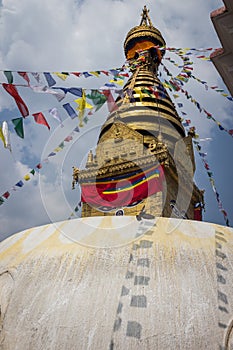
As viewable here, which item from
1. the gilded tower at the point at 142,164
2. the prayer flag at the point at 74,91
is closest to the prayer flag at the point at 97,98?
the prayer flag at the point at 74,91

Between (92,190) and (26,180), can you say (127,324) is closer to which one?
(26,180)

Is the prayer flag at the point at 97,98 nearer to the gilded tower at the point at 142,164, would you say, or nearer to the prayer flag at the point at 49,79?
the prayer flag at the point at 49,79

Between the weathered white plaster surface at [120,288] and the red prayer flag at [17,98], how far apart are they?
91.2 inches

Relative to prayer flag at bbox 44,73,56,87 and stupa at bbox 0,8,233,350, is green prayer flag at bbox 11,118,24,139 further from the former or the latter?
stupa at bbox 0,8,233,350

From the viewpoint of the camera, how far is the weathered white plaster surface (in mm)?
4234

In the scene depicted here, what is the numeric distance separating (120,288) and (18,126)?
11.4ft

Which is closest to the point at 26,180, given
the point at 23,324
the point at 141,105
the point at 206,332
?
the point at 23,324

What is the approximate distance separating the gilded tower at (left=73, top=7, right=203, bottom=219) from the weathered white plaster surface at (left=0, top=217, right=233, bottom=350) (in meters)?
6.60

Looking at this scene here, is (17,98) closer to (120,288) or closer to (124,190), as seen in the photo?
(120,288)

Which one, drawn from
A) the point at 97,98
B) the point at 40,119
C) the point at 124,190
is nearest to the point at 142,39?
the point at 124,190

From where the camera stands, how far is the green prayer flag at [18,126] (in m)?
6.42

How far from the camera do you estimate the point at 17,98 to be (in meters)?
6.43

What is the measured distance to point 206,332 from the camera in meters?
4.23

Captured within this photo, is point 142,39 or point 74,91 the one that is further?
point 142,39
